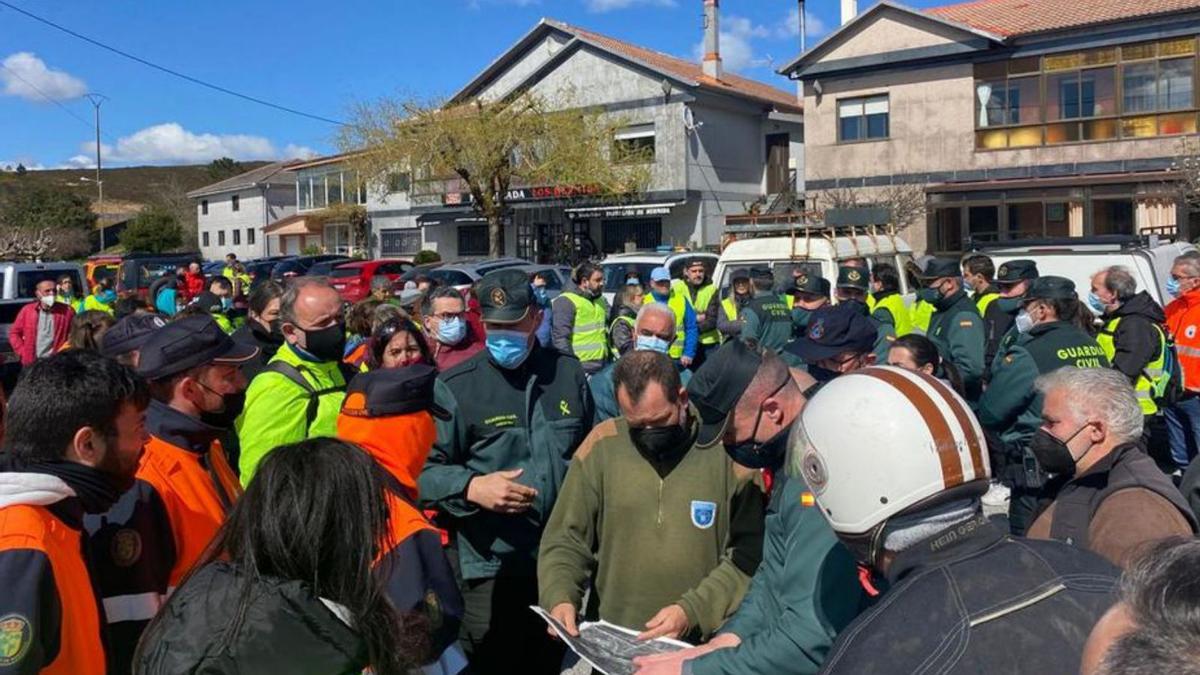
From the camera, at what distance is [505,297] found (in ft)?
15.1

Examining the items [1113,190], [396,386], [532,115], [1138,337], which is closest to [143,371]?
[396,386]

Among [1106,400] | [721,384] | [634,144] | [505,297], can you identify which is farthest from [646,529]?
[634,144]

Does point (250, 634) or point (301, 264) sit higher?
point (301, 264)

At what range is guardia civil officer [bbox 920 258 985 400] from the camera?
311 inches

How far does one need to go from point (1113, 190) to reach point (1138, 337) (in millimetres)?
22944

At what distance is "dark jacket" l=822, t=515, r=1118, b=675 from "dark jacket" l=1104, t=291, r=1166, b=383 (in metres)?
6.41

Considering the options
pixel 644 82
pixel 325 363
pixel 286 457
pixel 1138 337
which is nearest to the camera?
pixel 286 457

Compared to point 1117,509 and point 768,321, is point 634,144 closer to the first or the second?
point 768,321

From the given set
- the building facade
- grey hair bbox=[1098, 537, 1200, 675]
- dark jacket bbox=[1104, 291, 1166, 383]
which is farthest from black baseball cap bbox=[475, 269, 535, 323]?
the building facade

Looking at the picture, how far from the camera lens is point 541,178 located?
3491cm

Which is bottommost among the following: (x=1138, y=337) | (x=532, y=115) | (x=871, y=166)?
(x=1138, y=337)

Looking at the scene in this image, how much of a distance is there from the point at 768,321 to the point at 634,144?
27.5 m

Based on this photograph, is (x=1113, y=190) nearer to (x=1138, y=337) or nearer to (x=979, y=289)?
(x=979, y=289)

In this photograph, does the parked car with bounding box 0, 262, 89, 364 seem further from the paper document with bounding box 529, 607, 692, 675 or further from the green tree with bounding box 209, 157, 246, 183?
the green tree with bounding box 209, 157, 246, 183
